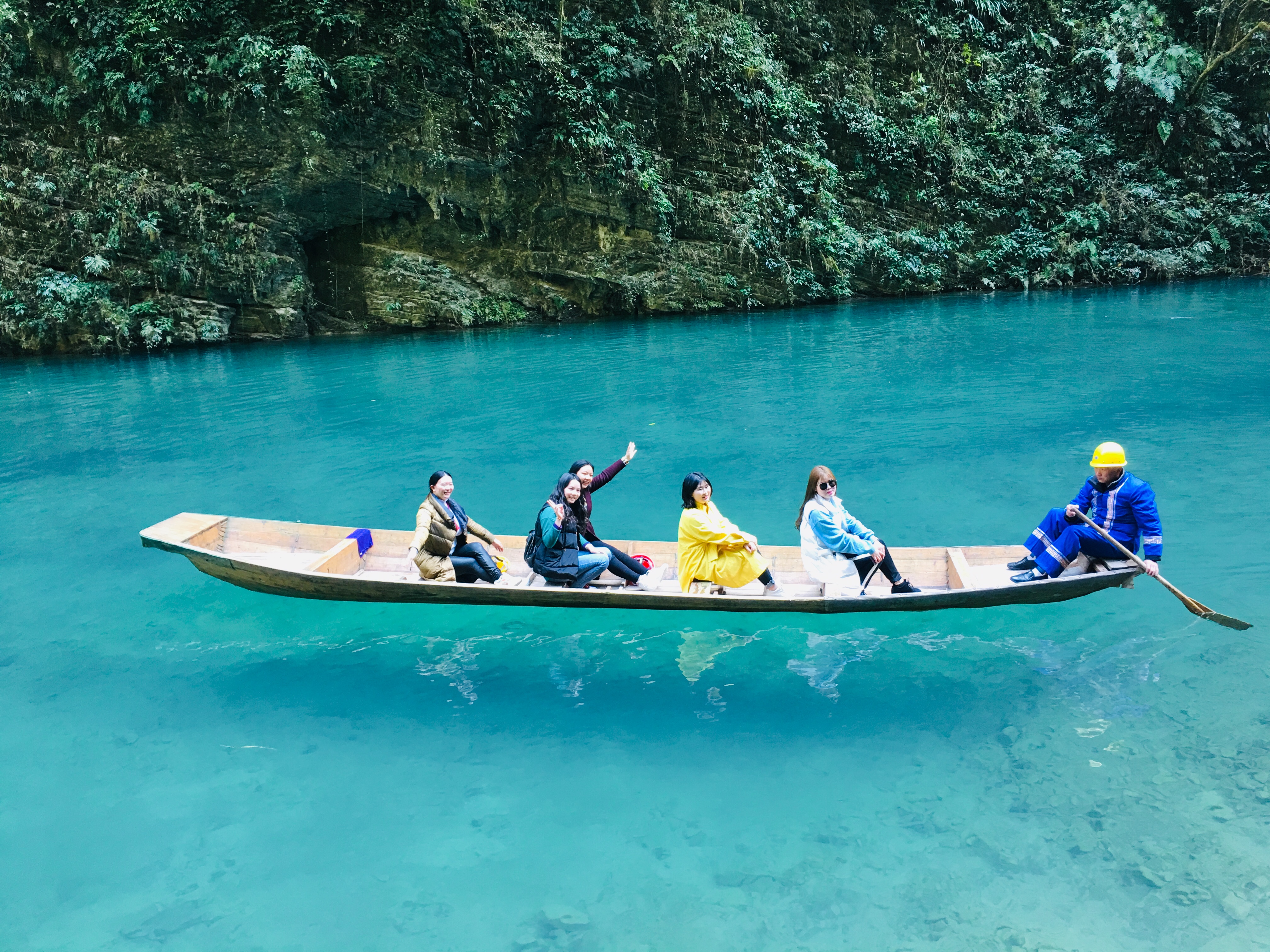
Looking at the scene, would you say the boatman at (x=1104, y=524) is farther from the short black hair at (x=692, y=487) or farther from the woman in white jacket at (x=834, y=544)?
the short black hair at (x=692, y=487)

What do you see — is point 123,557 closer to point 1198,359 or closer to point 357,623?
point 357,623

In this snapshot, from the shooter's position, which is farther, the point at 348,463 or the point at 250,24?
the point at 250,24

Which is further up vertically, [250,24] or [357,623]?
[250,24]

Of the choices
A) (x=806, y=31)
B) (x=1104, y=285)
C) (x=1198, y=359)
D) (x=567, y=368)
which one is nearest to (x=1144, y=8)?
(x=1104, y=285)

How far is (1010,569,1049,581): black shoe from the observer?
22.5 ft

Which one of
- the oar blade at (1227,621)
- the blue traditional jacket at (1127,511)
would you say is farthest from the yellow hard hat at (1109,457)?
the oar blade at (1227,621)

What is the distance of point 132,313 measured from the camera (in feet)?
77.1

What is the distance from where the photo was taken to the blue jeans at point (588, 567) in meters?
7.27

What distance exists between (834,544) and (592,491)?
6.72 feet

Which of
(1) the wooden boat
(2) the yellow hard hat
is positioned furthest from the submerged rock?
(2) the yellow hard hat

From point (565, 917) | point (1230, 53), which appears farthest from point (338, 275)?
point (1230, 53)

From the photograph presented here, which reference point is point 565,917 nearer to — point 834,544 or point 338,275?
point 834,544

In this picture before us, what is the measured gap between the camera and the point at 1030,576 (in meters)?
6.96

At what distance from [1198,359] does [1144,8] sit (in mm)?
18583
